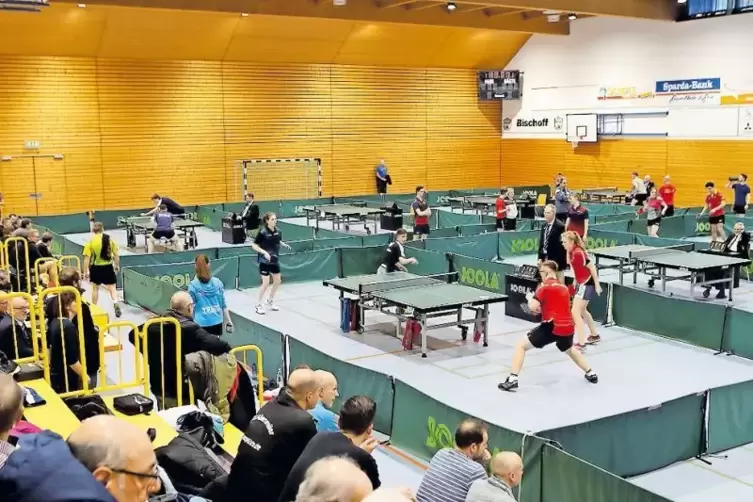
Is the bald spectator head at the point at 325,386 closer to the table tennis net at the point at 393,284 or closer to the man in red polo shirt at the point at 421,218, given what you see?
the table tennis net at the point at 393,284

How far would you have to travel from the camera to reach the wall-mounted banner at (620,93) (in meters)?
31.2

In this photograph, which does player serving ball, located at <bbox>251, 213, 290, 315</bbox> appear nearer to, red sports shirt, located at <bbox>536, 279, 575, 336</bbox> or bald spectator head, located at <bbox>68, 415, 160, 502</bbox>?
red sports shirt, located at <bbox>536, 279, 575, 336</bbox>

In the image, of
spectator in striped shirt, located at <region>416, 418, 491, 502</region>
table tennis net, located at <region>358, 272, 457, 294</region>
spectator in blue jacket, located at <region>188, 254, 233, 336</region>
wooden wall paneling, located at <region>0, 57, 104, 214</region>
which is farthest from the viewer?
wooden wall paneling, located at <region>0, 57, 104, 214</region>

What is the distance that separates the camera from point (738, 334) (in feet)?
38.3

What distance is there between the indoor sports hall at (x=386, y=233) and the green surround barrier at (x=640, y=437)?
3 centimetres

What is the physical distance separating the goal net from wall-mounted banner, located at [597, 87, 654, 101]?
1172cm

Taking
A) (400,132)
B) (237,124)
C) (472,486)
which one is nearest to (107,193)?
(237,124)

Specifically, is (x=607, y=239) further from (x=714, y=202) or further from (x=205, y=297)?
(x=205, y=297)

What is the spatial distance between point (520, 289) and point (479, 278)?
1865mm

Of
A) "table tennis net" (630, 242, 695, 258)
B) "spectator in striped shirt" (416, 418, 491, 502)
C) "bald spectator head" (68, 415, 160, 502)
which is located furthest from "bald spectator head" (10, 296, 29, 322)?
"table tennis net" (630, 242, 695, 258)

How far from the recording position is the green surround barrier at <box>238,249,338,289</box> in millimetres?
17062

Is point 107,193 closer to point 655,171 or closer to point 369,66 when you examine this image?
point 369,66

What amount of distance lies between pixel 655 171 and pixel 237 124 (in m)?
16.3

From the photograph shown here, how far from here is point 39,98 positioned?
2797 centimetres
